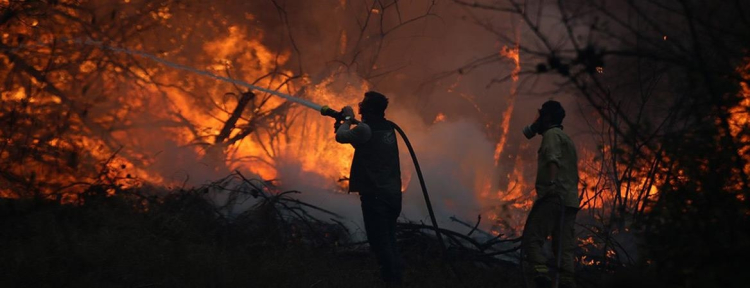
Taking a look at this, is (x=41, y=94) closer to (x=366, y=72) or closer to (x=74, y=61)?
(x=74, y=61)

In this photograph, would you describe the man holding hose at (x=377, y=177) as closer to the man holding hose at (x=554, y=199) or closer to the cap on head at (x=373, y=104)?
the cap on head at (x=373, y=104)

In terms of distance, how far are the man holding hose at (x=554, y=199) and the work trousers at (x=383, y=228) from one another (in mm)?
1123

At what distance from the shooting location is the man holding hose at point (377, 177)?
5.82 meters

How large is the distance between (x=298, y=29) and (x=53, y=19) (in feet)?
11.1

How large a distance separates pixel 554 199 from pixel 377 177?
1.50 m

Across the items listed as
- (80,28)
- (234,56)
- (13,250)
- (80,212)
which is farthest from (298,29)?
(13,250)

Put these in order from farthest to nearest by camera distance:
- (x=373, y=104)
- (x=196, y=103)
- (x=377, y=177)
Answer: (x=196, y=103), (x=373, y=104), (x=377, y=177)

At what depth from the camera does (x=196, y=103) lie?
31.7 ft

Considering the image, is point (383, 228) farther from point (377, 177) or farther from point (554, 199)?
point (554, 199)

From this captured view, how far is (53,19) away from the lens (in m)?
8.40

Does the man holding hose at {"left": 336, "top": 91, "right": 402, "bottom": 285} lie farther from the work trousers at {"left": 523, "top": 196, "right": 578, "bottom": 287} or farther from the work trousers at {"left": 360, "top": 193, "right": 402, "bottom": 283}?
the work trousers at {"left": 523, "top": 196, "right": 578, "bottom": 287}

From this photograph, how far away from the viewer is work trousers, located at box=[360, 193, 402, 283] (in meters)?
5.82

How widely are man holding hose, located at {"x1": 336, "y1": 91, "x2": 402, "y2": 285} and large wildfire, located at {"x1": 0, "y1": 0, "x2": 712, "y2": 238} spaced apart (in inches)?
115

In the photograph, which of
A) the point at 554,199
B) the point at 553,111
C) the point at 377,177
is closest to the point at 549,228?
the point at 554,199
